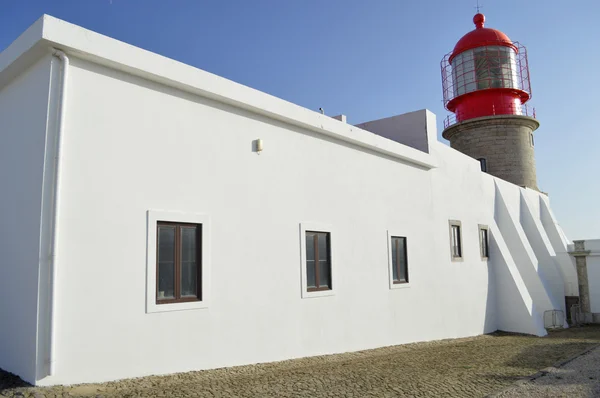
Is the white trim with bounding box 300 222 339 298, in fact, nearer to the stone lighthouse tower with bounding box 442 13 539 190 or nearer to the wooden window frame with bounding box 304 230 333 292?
the wooden window frame with bounding box 304 230 333 292

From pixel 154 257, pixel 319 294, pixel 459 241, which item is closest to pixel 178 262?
pixel 154 257

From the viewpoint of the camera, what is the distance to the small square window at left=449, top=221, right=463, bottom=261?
41.8 feet

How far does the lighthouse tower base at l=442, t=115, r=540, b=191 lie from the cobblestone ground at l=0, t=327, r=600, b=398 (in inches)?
417

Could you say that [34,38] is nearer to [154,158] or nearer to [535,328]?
[154,158]

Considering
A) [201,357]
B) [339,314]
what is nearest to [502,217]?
[339,314]

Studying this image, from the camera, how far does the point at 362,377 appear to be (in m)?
6.68

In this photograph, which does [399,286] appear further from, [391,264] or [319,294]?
[319,294]

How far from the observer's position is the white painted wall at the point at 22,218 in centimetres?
509

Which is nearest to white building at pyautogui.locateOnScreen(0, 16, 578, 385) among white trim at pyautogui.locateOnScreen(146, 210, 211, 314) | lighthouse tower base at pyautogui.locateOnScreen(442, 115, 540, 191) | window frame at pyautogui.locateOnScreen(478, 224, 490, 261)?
white trim at pyautogui.locateOnScreen(146, 210, 211, 314)

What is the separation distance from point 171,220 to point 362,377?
10.9ft

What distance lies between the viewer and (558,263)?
18094 millimetres

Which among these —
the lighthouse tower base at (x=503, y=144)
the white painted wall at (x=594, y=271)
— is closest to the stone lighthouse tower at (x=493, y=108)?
the lighthouse tower base at (x=503, y=144)

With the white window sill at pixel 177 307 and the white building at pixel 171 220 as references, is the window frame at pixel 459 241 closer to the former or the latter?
the white building at pixel 171 220

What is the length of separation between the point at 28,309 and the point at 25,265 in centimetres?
48
